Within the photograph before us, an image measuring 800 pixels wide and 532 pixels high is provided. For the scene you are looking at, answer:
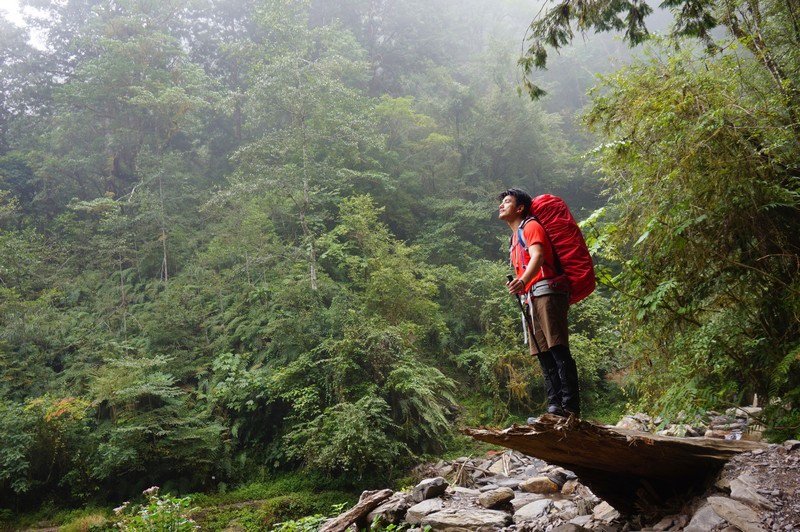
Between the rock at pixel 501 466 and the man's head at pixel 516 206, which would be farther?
the rock at pixel 501 466

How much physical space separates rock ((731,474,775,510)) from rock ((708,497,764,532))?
0.12 feet

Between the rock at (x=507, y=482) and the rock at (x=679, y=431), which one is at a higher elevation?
the rock at (x=679, y=431)

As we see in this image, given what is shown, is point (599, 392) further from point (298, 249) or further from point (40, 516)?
point (40, 516)

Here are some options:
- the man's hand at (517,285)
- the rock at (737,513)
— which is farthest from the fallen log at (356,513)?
the rock at (737,513)

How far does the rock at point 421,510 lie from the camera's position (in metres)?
4.76

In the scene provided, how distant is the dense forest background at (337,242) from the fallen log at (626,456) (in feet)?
2.80

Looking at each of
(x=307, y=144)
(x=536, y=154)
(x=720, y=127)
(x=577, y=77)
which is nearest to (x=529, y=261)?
(x=720, y=127)

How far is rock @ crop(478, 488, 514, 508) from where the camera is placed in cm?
484

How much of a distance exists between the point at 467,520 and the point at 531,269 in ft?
8.65

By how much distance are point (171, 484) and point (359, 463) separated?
395 cm

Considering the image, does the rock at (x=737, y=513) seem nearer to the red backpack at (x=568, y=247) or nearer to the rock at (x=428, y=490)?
the red backpack at (x=568, y=247)

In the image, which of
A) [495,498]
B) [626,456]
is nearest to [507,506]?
[495,498]

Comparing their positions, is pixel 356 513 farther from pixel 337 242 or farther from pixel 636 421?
pixel 337 242

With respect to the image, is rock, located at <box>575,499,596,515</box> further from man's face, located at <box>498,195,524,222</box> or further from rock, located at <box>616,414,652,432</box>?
rock, located at <box>616,414,652,432</box>
